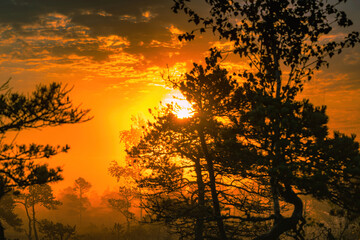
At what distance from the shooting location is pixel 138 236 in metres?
38.5

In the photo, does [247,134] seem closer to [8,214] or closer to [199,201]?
[199,201]

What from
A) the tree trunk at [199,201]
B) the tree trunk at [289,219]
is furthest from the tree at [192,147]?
the tree trunk at [289,219]

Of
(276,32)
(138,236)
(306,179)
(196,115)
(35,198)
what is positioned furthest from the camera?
(138,236)

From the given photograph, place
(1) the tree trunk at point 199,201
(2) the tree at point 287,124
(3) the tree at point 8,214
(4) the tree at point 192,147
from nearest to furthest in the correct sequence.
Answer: (2) the tree at point 287,124 → (4) the tree at point 192,147 → (1) the tree trunk at point 199,201 → (3) the tree at point 8,214

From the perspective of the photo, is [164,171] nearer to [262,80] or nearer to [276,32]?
[262,80]

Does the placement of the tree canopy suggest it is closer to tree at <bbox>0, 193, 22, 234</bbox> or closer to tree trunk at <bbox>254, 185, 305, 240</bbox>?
tree trunk at <bbox>254, 185, 305, 240</bbox>

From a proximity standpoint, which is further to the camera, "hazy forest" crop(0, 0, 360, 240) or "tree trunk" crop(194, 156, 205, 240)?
"tree trunk" crop(194, 156, 205, 240)

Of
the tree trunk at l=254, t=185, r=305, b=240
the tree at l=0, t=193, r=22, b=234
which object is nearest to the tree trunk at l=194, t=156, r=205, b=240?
the tree trunk at l=254, t=185, r=305, b=240

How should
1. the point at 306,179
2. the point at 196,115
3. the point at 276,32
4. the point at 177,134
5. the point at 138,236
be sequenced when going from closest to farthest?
the point at 306,179, the point at 276,32, the point at 196,115, the point at 177,134, the point at 138,236

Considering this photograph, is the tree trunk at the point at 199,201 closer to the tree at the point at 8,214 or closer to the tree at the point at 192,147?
the tree at the point at 192,147

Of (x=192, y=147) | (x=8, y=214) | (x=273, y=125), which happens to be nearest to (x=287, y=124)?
(x=273, y=125)

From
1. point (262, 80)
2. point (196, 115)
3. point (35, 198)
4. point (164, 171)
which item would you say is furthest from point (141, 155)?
point (35, 198)

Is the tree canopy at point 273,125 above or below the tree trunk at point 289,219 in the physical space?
above

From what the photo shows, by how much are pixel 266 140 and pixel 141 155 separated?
7795 mm
